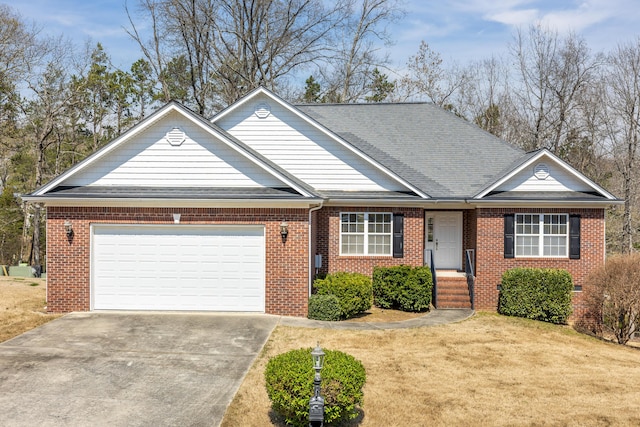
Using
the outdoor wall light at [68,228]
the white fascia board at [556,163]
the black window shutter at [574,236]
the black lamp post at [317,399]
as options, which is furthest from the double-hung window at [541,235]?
the outdoor wall light at [68,228]

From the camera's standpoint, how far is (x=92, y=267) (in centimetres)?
1358

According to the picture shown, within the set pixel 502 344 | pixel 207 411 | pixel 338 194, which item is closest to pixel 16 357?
pixel 207 411

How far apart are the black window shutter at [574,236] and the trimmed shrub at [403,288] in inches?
204

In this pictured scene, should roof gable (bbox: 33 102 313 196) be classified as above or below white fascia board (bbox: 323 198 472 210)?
above

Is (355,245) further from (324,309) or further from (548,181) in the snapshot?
(548,181)

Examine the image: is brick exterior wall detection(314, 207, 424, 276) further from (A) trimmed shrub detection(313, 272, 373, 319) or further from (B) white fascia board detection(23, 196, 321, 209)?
(B) white fascia board detection(23, 196, 321, 209)

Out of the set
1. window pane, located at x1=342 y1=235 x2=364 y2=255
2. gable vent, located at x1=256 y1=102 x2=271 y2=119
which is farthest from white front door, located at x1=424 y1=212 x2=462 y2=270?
gable vent, located at x1=256 y1=102 x2=271 y2=119

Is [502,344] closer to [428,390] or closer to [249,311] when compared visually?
[428,390]

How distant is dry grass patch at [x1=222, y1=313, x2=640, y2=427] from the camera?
7.58m

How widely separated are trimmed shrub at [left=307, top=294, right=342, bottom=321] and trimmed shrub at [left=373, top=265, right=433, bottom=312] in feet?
7.93

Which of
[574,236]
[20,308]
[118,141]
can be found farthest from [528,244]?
[20,308]

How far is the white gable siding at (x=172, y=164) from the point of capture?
45.7ft

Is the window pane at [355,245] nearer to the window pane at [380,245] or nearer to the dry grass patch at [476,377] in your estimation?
the window pane at [380,245]

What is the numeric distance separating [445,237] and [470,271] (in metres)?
1.82
